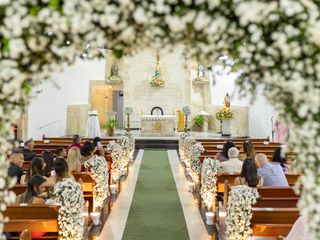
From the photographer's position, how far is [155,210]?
730 cm

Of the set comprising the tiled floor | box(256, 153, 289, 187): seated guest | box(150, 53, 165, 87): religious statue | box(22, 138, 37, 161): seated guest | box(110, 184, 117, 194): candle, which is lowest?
the tiled floor

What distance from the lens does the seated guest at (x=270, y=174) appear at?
5672mm

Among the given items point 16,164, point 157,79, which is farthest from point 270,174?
point 157,79

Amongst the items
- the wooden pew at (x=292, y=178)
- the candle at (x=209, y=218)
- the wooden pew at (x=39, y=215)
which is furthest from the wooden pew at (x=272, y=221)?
the wooden pew at (x=292, y=178)

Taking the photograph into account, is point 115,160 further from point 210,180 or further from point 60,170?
point 60,170

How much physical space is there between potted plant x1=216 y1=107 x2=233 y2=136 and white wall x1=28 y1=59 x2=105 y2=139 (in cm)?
511

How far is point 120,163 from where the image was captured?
32.0 ft

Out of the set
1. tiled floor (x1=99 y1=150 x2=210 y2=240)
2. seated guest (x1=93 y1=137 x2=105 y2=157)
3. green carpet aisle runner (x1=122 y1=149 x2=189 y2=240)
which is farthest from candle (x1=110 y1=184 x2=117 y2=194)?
seated guest (x1=93 y1=137 x2=105 y2=157)

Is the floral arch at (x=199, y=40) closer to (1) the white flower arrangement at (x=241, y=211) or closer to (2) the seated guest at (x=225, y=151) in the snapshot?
(1) the white flower arrangement at (x=241, y=211)

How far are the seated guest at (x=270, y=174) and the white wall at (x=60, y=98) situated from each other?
28.7 ft

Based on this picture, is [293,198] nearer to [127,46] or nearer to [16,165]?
[127,46]

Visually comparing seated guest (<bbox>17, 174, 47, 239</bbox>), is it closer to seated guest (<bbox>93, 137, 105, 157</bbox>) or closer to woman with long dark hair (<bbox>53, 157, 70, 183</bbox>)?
woman with long dark hair (<bbox>53, 157, 70, 183</bbox>)

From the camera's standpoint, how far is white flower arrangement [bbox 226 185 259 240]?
406cm

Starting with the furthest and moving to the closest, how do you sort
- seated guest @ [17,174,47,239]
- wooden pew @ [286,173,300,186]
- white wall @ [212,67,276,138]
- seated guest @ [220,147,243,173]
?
white wall @ [212,67,276,138] < seated guest @ [220,147,243,173] < wooden pew @ [286,173,300,186] < seated guest @ [17,174,47,239]
